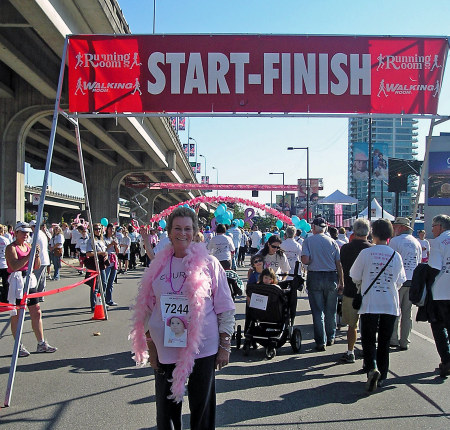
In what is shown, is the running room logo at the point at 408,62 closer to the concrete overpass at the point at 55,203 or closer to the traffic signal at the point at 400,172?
the traffic signal at the point at 400,172

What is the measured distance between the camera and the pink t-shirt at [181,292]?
353 cm

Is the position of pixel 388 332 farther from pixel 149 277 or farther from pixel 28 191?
pixel 28 191

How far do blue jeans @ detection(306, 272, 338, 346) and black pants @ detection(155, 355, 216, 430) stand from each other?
4.33 meters

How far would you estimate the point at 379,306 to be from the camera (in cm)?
Answer: 579

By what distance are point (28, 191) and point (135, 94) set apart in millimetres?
65181

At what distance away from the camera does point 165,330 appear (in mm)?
3518

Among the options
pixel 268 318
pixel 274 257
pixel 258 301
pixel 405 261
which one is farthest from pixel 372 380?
Answer: pixel 274 257

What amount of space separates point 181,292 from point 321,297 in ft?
15.1

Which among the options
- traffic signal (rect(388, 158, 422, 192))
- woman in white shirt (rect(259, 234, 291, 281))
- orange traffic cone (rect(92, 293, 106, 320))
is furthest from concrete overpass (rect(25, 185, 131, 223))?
woman in white shirt (rect(259, 234, 291, 281))

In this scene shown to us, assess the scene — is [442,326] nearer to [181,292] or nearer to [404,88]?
[404,88]

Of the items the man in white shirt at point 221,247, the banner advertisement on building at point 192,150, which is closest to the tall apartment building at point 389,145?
the banner advertisement on building at point 192,150

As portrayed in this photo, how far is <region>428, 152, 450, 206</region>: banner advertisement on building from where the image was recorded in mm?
29672

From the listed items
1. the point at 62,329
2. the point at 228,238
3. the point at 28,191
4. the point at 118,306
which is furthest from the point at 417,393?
the point at 28,191

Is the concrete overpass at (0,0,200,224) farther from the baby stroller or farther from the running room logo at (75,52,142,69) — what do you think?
the baby stroller
